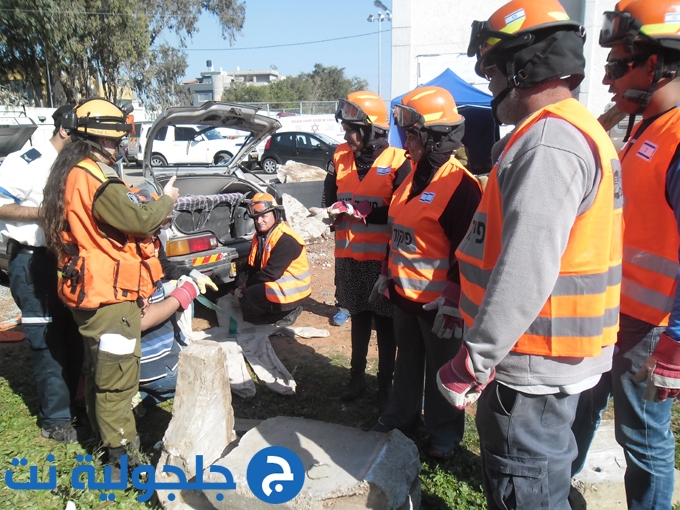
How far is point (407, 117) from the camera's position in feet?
8.85

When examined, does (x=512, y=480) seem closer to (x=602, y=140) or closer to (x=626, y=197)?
(x=602, y=140)

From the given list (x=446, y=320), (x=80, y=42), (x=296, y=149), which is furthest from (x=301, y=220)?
(x=80, y=42)

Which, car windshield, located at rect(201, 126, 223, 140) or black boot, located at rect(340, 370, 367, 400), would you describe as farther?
car windshield, located at rect(201, 126, 223, 140)

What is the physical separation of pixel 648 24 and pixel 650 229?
768 millimetres

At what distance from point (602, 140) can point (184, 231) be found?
4299 mm

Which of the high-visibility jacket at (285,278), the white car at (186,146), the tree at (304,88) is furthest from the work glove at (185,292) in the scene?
the tree at (304,88)

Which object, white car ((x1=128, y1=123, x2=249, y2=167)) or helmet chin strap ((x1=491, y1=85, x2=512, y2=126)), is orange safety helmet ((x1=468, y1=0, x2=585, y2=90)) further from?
white car ((x1=128, y1=123, x2=249, y2=167))

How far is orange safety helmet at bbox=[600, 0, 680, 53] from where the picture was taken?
1.92 metres

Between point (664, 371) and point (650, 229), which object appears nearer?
point (664, 371)

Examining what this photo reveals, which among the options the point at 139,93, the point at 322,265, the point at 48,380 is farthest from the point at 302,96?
the point at 48,380

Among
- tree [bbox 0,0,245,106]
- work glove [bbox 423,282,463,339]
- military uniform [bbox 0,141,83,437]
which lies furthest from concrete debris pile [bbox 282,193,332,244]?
tree [bbox 0,0,245,106]

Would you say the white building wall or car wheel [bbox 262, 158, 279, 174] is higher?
the white building wall

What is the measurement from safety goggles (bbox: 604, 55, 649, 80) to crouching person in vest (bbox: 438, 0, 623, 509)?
21.5 inches

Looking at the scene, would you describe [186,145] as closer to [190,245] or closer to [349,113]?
[190,245]
